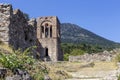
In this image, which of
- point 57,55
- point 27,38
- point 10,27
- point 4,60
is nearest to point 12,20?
point 10,27

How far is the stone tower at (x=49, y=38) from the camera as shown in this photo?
52.4m

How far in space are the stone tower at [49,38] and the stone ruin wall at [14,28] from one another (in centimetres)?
3410

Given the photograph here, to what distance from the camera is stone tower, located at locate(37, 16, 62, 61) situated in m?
52.4

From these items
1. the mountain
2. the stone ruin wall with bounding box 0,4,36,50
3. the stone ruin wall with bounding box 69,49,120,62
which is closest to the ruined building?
the stone ruin wall with bounding box 0,4,36,50

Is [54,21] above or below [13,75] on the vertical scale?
above

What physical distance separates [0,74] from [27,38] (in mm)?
9834

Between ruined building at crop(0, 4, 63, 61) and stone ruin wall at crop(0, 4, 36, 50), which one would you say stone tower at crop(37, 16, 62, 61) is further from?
stone ruin wall at crop(0, 4, 36, 50)

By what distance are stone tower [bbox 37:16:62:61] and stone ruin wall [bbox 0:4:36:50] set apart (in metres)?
34.1

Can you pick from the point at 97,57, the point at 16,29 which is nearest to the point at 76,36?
the point at 97,57

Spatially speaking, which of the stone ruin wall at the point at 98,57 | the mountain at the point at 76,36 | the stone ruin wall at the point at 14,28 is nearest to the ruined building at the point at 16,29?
the stone ruin wall at the point at 14,28

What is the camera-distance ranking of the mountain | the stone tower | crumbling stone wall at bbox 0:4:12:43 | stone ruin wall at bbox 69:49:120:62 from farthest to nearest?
the mountain, the stone tower, stone ruin wall at bbox 69:49:120:62, crumbling stone wall at bbox 0:4:12:43

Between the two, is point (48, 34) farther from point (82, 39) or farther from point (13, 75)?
point (82, 39)

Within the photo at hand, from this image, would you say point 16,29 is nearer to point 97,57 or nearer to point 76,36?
point 97,57

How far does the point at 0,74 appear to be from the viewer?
7922 millimetres
